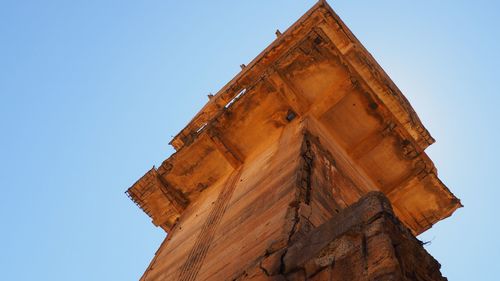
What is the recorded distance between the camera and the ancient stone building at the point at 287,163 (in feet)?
18.4

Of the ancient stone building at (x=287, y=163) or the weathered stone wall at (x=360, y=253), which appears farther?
the ancient stone building at (x=287, y=163)

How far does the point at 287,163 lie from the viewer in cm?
662

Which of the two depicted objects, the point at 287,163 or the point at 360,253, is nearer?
the point at 360,253

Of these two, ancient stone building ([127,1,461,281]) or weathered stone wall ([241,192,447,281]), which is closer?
weathered stone wall ([241,192,447,281])

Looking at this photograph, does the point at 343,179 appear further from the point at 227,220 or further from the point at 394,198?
the point at 394,198

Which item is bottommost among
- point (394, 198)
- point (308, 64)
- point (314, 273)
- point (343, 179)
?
point (394, 198)

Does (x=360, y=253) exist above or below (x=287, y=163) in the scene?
below

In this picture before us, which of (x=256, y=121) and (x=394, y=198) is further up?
(x=256, y=121)

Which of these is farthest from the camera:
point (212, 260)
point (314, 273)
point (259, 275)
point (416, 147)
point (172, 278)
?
point (416, 147)

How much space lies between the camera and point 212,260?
5582 mm

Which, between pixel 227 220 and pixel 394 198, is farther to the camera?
pixel 394 198

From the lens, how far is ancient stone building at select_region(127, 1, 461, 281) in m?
5.62

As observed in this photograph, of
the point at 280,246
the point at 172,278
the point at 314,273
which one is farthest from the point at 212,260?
the point at 314,273

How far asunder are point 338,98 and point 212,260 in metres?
4.18
